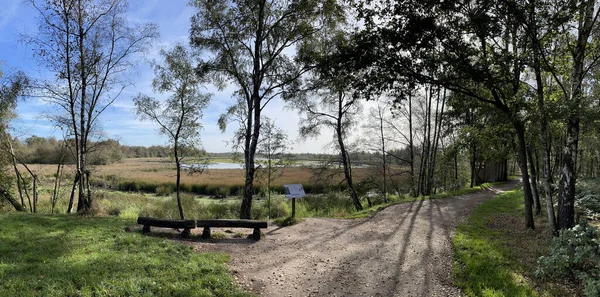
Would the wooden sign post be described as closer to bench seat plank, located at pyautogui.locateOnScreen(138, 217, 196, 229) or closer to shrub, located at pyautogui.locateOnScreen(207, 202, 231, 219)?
bench seat plank, located at pyautogui.locateOnScreen(138, 217, 196, 229)

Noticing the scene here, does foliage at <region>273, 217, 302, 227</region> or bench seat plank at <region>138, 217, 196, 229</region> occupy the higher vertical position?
bench seat plank at <region>138, 217, 196, 229</region>

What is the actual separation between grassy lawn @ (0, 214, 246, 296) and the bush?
5543mm

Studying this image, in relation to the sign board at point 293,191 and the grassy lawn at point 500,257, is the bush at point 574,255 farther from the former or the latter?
the sign board at point 293,191

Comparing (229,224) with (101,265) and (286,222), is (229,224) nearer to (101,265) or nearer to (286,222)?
(286,222)

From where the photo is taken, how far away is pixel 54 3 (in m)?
10.1

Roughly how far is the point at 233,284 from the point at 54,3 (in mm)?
11474

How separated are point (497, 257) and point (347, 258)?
3268 millimetres

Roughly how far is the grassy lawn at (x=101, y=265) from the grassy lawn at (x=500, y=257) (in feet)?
14.4

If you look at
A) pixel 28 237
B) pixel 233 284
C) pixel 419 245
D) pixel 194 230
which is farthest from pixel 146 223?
pixel 419 245

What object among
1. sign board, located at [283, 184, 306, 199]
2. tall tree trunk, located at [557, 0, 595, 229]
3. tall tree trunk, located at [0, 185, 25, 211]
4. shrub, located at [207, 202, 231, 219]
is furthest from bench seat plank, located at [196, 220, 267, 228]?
tall tree trunk, located at [0, 185, 25, 211]

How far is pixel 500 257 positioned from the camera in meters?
6.48

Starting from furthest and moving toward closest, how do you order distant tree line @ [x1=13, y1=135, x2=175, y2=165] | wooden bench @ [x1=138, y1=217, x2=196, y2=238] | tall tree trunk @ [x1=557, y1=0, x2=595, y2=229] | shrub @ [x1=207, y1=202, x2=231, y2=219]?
shrub @ [x1=207, y1=202, x2=231, y2=219]
distant tree line @ [x1=13, y1=135, x2=175, y2=165]
wooden bench @ [x1=138, y1=217, x2=196, y2=238]
tall tree trunk @ [x1=557, y1=0, x2=595, y2=229]

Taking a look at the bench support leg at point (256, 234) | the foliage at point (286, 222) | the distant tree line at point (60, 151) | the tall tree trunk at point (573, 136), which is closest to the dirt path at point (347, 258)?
the bench support leg at point (256, 234)

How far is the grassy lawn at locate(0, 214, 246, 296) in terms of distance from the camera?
435 cm
